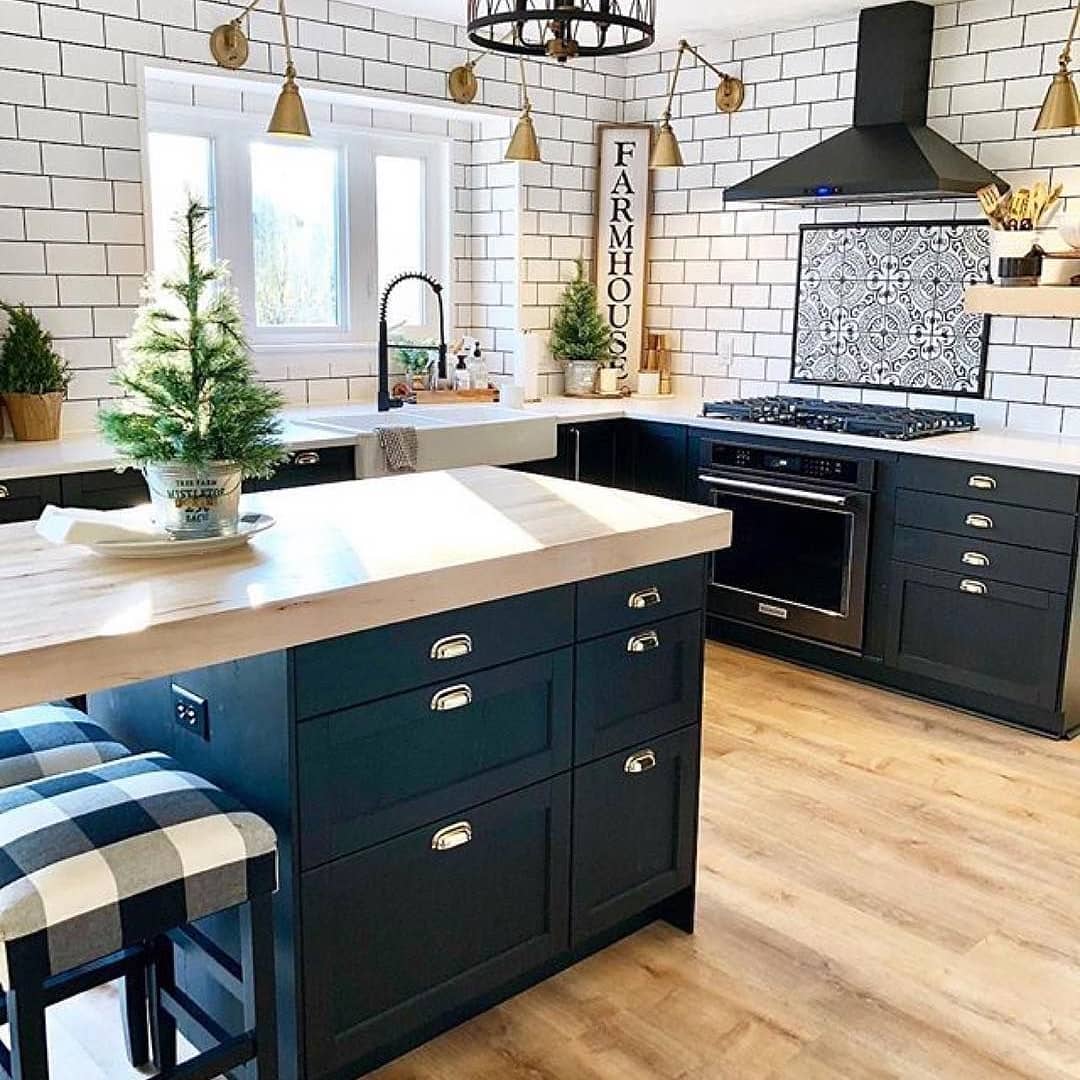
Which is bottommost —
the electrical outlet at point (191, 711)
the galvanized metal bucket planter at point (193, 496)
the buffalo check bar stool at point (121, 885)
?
the buffalo check bar stool at point (121, 885)

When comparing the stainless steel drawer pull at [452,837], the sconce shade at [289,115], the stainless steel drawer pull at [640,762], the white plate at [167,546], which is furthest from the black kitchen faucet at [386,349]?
the stainless steel drawer pull at [452,837]

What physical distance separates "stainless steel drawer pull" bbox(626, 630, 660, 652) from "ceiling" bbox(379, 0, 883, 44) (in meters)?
2.92

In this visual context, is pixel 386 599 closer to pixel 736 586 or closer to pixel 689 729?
pixel 689 729

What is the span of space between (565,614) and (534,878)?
1.71 ft

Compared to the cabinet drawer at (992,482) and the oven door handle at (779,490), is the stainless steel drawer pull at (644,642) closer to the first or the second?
the cabinet drawer at (992,482)

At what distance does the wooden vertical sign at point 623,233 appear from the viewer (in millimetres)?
5332

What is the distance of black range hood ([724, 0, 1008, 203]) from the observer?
4.10 m

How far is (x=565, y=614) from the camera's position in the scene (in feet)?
7.33

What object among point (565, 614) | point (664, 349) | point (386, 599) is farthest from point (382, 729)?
point (664, 349)

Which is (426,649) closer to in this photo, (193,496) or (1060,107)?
(193,496)

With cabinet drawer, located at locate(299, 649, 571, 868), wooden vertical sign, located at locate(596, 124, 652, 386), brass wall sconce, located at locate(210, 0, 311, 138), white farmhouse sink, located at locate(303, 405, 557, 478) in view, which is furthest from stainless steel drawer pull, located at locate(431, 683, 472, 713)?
wooden vertical sign, located at locate(596, 124, 652, 386)

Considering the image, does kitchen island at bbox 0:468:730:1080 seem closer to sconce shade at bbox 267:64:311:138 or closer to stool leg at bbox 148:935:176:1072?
stool leg at bbox 148:935:176:1072

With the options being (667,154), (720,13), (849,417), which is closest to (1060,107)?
(849,417)

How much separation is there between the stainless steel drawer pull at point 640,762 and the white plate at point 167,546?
0.90m
